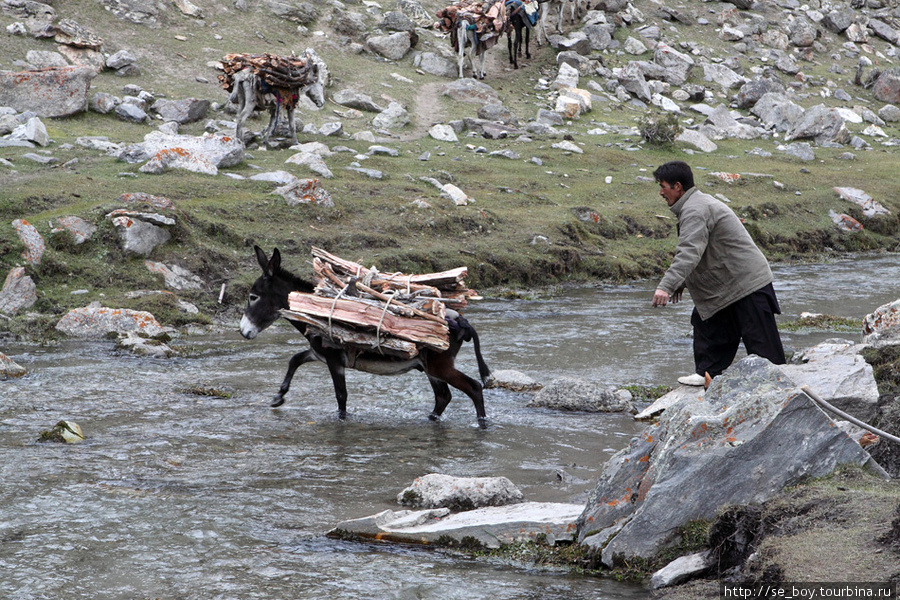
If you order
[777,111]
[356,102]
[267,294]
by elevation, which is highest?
[777,111]

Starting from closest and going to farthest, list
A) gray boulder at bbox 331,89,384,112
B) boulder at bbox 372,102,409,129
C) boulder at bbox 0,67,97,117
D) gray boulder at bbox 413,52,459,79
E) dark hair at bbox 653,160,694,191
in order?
dark hair at bbox 653,160,694,191 → boulder at bbox 0,67,97,117 → boulder at bbox 372,102,409,129 → gray boulder at bbox 331,89,384,112 → gray boulder at bbox 413,52,459,79

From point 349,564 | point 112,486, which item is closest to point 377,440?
point 112,486

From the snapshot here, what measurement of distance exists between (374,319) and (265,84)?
13533 millimetres

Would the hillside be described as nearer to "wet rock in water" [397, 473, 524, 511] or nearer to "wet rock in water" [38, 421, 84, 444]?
"wet rock in water" [38, 421, 84, 444]

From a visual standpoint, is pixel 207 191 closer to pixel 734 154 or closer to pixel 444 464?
pixel 444 464

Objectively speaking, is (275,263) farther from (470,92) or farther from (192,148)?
(470,92)

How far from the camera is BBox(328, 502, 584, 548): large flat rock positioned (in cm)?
517

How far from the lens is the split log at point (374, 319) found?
805cm

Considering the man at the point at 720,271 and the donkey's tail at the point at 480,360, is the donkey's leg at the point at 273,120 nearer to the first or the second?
the donkey's tail at the point at 480,360

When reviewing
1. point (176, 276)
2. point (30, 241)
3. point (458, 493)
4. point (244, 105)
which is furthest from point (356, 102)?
point (458, 493)

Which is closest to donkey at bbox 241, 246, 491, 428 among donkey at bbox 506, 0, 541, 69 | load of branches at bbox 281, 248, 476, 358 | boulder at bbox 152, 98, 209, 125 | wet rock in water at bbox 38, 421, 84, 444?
load of branches at bbox 281, 248, 476, 358

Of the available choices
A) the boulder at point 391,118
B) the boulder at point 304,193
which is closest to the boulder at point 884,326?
the boulder at point 304,193

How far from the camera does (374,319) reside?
317 inches

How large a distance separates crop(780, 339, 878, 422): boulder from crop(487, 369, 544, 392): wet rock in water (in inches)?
148
